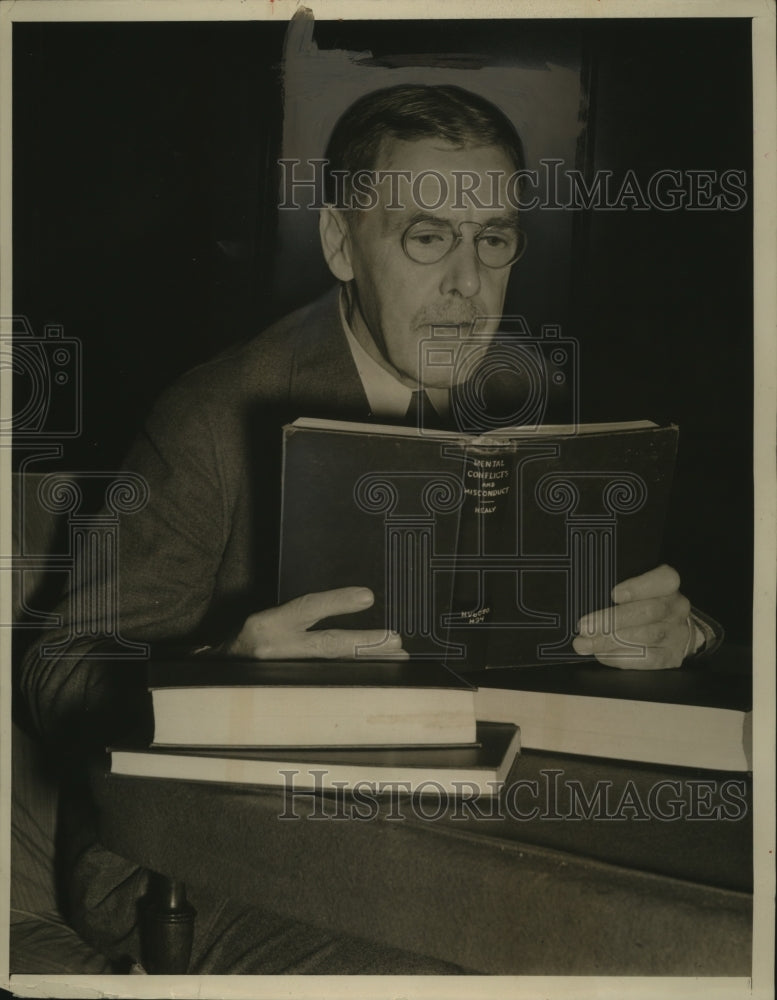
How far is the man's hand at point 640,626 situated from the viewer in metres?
1.01

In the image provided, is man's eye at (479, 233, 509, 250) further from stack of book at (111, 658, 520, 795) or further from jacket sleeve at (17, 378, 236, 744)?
stack of book at (111, 658, 520, 795)

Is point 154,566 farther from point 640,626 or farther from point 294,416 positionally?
point 640,626

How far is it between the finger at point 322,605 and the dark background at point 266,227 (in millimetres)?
256

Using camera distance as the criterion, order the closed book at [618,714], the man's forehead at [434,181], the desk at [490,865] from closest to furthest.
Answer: the desk at [490,865] → the closed book at [618,714] → the man's forehead at [434,181]

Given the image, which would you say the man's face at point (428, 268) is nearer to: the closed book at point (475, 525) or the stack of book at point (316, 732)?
the closed book at point (475, 525)

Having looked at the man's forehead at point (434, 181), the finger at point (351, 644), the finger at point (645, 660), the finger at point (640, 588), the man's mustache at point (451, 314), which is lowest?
the finger at point (645, 660)

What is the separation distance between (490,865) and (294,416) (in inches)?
19.0

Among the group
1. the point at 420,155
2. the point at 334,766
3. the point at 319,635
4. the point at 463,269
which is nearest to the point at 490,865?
the point at 334,766

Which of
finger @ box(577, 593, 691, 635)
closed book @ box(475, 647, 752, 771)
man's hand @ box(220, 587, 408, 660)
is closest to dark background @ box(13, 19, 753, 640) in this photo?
finger @ box(577, 593, 691, 635)

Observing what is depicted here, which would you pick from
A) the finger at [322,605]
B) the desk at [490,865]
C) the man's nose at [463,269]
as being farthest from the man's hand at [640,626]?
the man's nose at [463,269]

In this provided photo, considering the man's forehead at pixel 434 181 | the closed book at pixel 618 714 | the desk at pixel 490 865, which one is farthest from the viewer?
the man's forehead at pixel 434 181

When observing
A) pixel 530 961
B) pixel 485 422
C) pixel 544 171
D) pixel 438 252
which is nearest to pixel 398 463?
pixel 485 422

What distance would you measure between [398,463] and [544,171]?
363mm

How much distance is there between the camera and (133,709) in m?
1.01
